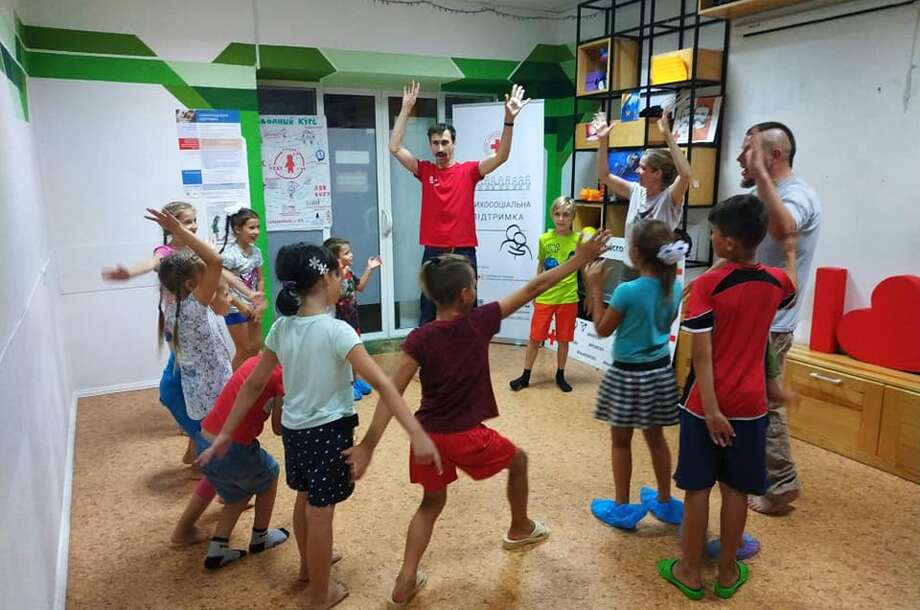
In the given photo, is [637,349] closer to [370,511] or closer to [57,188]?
[370,511]

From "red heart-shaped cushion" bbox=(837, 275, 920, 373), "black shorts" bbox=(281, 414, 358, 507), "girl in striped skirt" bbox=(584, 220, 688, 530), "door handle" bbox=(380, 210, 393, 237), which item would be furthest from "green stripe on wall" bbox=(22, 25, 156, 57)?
"red heart-shaped cushion" bbox=(837, 275, 920, 373)

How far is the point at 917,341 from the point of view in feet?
9.51

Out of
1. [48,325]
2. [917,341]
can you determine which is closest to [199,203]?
[48,325]

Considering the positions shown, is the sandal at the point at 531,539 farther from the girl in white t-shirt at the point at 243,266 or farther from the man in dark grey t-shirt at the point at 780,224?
the girl in white t-shirt at the point at 243,266

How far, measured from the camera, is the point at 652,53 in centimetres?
436

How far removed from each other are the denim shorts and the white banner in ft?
10.0

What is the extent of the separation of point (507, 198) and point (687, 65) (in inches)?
66.3

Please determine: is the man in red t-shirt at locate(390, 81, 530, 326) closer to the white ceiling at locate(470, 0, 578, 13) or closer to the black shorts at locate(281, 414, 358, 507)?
the white ceiling at locate(470, 0, 578, 13)

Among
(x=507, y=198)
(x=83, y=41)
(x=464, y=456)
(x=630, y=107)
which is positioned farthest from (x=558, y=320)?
(x=83, y=41)

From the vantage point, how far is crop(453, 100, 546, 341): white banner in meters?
4.91

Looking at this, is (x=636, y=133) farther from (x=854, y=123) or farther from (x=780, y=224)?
(x=780, y=224)

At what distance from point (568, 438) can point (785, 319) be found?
1.29 m

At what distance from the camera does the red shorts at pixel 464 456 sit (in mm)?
1931

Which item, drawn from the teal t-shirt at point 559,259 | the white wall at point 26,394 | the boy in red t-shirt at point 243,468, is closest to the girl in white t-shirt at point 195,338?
the boy in red t-shirt at point 243,468
